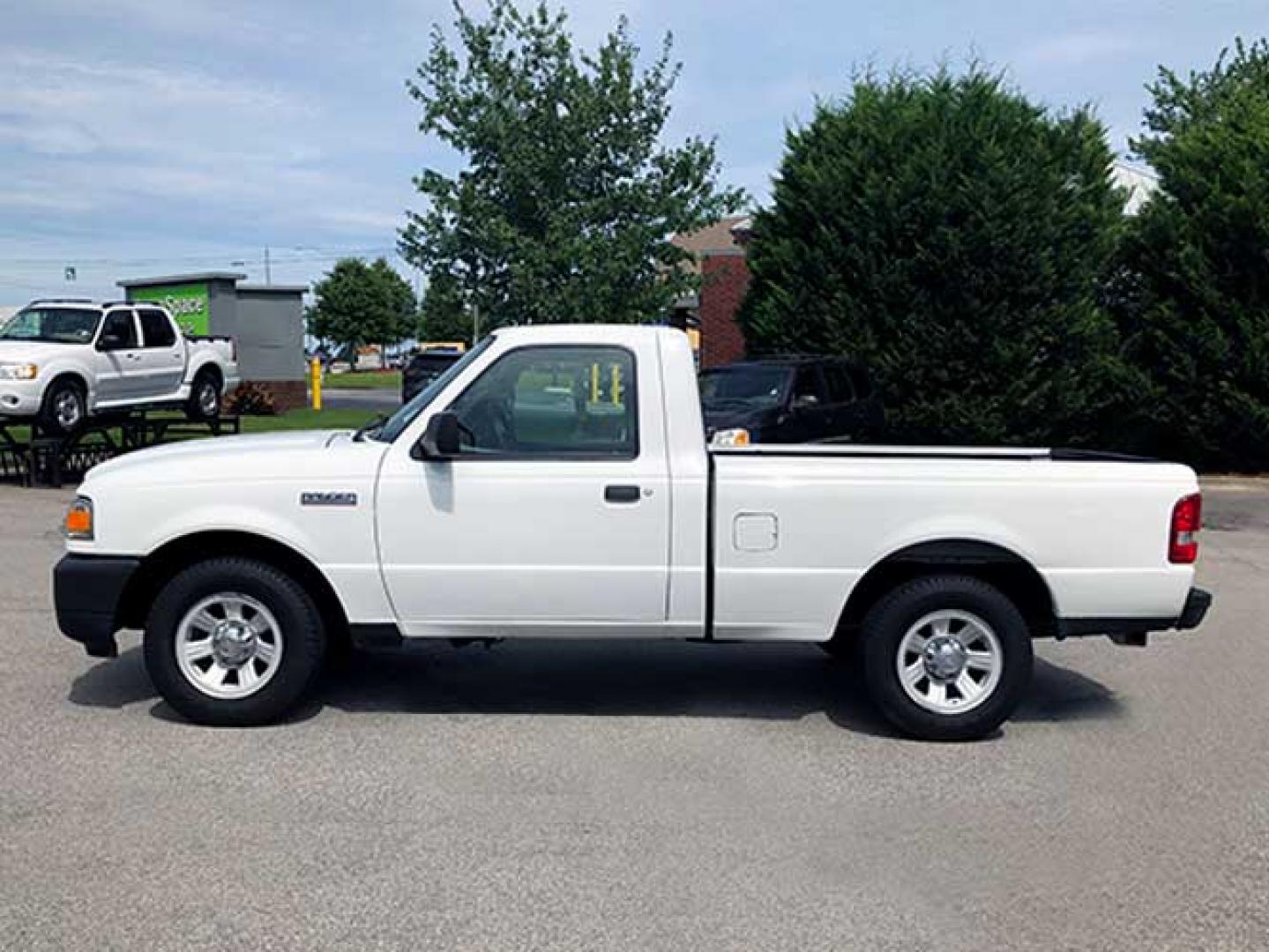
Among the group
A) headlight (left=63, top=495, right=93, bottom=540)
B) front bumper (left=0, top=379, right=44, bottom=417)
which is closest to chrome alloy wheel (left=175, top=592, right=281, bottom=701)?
headlight (left=63, top=495, right=93, bottom=540)

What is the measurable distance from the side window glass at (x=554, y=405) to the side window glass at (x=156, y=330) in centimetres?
1240

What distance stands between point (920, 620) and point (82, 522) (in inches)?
155

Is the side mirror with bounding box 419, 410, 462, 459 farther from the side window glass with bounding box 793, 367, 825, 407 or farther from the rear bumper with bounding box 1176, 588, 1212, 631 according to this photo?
the side window glass with bounding box 793, 367, 825, 407

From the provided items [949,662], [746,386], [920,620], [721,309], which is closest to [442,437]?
[920,620]

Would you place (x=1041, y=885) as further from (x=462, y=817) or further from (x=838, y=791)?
(x=462, y=817)

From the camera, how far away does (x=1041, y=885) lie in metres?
4.20

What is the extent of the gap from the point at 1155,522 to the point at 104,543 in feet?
15.9

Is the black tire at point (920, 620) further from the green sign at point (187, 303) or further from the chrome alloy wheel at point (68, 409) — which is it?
the green sign at point (187, 303)

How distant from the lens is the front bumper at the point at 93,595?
566 cm

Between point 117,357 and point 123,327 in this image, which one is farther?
point 123,327

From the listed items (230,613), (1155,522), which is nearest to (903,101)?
(1155,522)

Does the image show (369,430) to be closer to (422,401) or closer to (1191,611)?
(422,401)

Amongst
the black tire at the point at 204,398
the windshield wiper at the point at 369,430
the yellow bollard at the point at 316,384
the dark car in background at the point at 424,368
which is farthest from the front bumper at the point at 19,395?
the dark car in background at the point at 424,368

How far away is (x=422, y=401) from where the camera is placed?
19.6 ft
